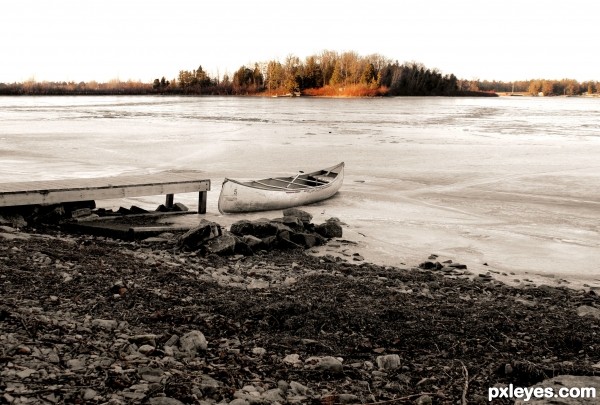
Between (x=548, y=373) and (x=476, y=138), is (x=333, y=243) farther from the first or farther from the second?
(x=476, y=138)

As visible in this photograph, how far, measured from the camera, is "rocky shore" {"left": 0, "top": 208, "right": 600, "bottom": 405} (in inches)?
154

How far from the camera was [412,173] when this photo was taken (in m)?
17.4

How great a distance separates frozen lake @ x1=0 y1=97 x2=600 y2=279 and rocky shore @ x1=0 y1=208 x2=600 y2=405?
204 centimetres

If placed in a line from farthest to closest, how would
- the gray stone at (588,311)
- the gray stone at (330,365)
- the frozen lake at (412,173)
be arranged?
the frozen lake at (412,173) → the gray stone at (588,311) → the gray stone at (330,365)

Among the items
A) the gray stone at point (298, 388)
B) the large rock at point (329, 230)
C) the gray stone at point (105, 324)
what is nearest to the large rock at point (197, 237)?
the large rock at point (329, 230)

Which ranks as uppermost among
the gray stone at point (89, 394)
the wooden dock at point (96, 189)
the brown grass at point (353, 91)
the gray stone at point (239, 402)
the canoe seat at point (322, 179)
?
the brown grass at point (353, 91)

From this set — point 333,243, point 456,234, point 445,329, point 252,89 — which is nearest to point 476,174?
point 456,234

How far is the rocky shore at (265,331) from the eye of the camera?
390 cm

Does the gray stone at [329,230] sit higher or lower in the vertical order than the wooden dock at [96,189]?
lower

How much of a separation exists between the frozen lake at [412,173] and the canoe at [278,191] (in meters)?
0.28

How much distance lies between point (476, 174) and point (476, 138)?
1268cm

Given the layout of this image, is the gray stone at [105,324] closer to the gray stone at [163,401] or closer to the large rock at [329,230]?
the gray stone at [163,401]

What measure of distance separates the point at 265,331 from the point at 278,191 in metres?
6.93

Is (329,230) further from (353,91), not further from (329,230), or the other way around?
(353,91)
